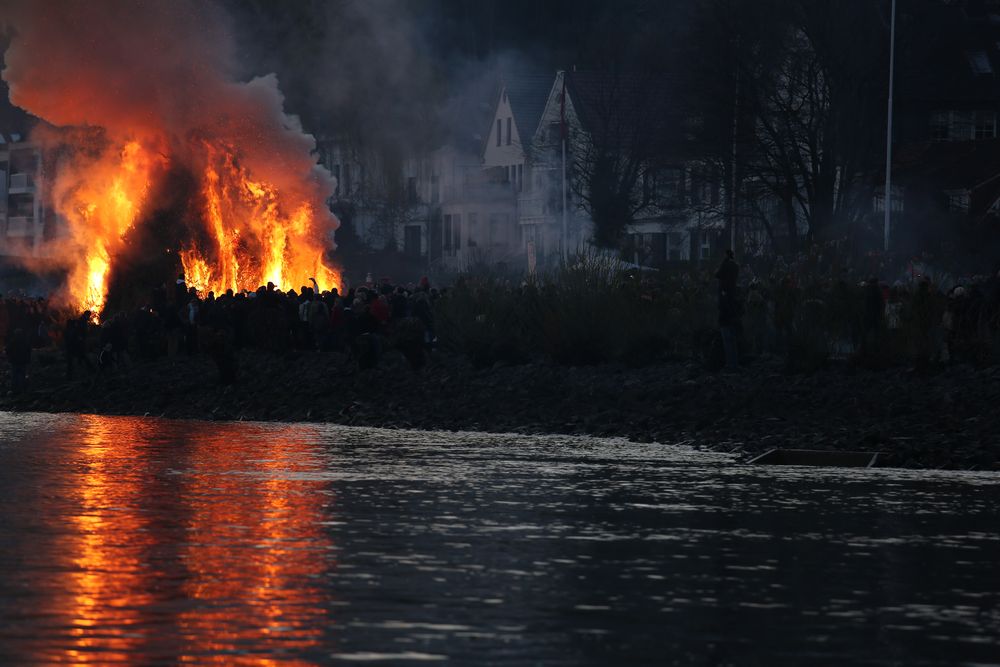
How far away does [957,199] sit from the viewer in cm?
6975

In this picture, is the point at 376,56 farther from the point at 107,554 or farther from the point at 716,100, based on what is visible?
the point at 107,554

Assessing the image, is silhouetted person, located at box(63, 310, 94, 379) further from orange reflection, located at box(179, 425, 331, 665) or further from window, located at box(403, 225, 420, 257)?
window, located at box(403, 225, 420, 257)

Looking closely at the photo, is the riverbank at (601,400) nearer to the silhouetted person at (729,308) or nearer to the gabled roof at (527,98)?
the silhouetted person at (729,308)

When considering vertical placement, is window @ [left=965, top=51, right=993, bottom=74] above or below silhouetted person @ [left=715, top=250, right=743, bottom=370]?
above

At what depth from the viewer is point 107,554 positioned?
16875mm

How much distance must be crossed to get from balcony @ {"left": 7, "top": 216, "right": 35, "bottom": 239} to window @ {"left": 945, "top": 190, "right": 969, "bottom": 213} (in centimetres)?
7572

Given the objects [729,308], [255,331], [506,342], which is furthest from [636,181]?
[729,308]

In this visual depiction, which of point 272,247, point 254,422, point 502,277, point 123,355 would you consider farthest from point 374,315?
point 272,247

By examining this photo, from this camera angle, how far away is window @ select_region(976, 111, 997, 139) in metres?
75.5

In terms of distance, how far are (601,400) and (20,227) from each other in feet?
337

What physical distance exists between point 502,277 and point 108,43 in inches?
498

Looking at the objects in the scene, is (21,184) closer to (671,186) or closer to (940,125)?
(671,186)

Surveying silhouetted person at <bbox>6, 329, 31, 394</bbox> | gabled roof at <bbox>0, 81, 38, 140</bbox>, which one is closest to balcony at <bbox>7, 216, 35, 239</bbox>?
gabled roof at <bbox>0, 81, 38, 140</bbox>

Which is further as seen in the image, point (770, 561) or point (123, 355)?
point (123, 355)
